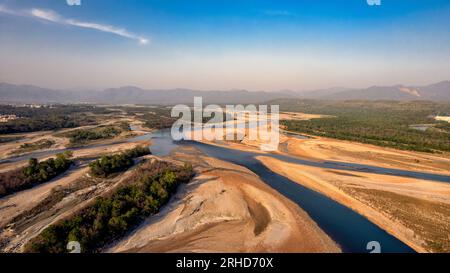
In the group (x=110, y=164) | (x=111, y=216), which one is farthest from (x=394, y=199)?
(x=110, y=164)

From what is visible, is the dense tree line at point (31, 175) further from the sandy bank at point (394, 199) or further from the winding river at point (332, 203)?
the sandy bank at point (394, 199)

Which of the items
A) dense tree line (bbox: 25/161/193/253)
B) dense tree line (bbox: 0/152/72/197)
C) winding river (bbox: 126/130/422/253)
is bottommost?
winding river (bbox: 126/130/422/253)

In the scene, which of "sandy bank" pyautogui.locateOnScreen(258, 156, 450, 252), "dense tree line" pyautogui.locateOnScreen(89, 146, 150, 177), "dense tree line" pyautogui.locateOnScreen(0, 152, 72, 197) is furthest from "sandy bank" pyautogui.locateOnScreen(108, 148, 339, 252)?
"dense tree line" pyautogui.locateOnScreen(0, 152, 72, 197)

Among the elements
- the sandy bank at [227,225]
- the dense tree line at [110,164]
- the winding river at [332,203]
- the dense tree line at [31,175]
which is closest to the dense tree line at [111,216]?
the sandy bank at [227,225]

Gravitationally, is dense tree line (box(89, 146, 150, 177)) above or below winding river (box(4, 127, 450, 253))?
above

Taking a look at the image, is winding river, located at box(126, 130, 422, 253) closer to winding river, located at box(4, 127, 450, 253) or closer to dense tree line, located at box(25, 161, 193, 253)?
winding river, located at box(4, 127, 450, 253)
